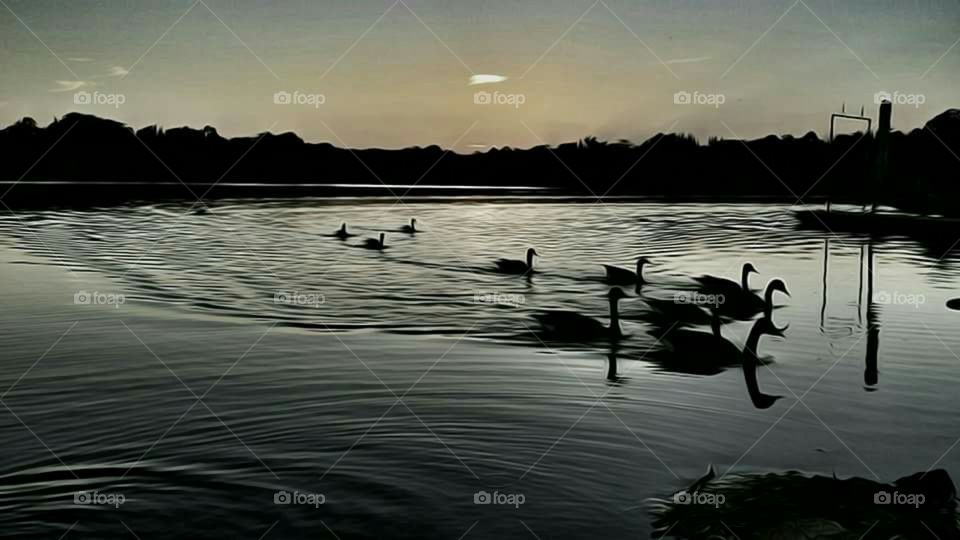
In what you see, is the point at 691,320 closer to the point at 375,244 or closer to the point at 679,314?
the point at 679,314

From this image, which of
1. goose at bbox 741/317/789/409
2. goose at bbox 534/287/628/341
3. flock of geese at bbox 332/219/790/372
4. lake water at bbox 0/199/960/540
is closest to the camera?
lake water at bbox 0/199/960/540

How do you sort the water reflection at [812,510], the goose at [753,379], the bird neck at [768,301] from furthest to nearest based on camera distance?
the bird neck at [768,301]
the goose at [753,379]
the water reflection at [812,510]

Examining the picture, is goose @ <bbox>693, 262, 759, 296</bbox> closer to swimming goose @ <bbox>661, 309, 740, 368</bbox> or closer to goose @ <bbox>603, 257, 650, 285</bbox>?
goose @ <bbox>603, 257, 650, 285</bbox>

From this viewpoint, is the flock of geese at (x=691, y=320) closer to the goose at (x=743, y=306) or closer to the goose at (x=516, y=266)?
the goose at (x=743, y=306)

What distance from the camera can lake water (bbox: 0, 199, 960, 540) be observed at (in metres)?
6.27

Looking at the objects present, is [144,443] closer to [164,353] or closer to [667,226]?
[164,353]

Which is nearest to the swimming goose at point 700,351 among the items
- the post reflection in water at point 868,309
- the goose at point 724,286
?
the post reflection in water at point 868,309

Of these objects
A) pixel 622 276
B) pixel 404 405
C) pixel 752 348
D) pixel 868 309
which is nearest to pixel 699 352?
pixel 752 348

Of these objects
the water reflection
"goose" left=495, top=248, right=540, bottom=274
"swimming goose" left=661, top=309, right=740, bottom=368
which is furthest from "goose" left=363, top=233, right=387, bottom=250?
the water reflection

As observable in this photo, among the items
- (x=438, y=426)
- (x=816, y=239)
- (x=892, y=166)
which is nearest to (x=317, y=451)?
(x=438, y=426)

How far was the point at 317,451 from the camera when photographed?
7.41 metres

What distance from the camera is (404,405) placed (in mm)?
9047

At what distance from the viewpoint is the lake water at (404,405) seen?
20.6 ft

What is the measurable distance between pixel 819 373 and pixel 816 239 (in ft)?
78.6
